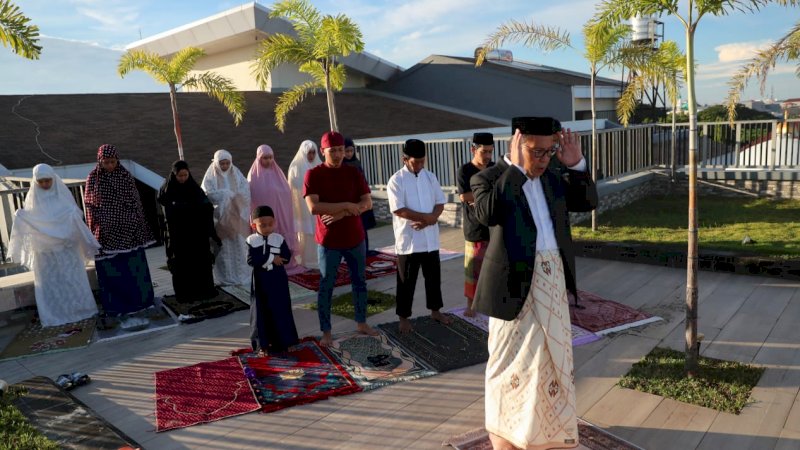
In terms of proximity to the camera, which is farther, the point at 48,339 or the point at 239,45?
the point at 239,45

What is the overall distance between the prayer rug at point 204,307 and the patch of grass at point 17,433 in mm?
2062

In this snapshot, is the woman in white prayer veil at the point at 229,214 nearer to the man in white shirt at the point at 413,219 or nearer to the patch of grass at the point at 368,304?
the patch of grass at the point at 368,304

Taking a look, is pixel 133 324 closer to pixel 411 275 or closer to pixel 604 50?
pixel 411 275

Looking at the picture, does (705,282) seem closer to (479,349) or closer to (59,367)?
(479,349)

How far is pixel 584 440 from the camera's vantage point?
10.6 ft

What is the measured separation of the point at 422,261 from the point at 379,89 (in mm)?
22825

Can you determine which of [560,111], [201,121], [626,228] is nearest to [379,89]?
[560,111]

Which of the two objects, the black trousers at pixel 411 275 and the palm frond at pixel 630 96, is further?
the palm frond at pixel 630 96

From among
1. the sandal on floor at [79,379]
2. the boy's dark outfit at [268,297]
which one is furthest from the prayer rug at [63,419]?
the boy's dark outfit at [268,297]

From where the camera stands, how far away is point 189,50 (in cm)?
1105

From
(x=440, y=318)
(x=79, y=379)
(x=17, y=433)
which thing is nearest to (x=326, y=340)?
(x=440, y=318)

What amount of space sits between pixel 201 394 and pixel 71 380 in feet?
3.95

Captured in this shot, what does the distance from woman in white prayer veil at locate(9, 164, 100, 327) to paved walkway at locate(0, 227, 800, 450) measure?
1077 mm

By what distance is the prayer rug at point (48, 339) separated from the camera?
5.40m
